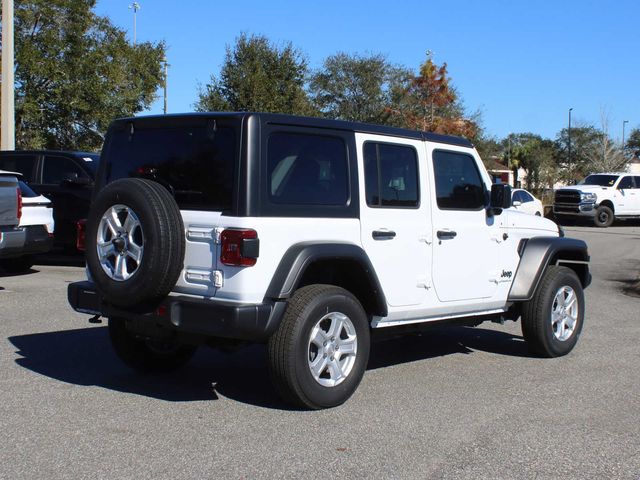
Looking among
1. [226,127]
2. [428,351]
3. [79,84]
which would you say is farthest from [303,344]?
[79,84]

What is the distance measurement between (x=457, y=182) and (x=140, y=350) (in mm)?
2935

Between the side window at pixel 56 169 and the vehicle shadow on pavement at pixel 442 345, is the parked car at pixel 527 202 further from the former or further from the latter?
the vehicle shadow on pavement at pixel 442 345

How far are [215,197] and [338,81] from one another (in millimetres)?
45531

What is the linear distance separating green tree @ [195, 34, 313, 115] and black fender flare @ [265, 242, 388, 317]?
2561 centimetres

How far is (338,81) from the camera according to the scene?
4966cm

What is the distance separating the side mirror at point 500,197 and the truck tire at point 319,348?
1899 millimetres

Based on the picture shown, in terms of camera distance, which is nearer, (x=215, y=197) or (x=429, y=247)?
(x=215, y=197)

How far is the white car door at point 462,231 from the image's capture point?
6.36 metres

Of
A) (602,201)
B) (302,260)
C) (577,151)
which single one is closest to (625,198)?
(602,201)

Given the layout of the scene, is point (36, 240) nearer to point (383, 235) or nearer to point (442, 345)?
point (442, 345)

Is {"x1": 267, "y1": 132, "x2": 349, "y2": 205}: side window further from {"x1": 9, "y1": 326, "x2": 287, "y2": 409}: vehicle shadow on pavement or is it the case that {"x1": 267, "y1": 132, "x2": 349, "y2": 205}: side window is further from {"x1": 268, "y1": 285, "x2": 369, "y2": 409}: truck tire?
{"x1": 9, "y1": 326, "x2": 287, "y2": 409}: vehicle shadow on pavement

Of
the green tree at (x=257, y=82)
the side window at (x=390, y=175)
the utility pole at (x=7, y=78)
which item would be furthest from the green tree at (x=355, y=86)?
the side window at (x=390, y=175)

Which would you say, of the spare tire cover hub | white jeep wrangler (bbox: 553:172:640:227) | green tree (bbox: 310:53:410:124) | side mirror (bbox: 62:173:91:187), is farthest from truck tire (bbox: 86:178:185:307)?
green tree (bbox: 310:53:410:124)

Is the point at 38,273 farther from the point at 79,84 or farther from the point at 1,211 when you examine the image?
the point at 79,84
